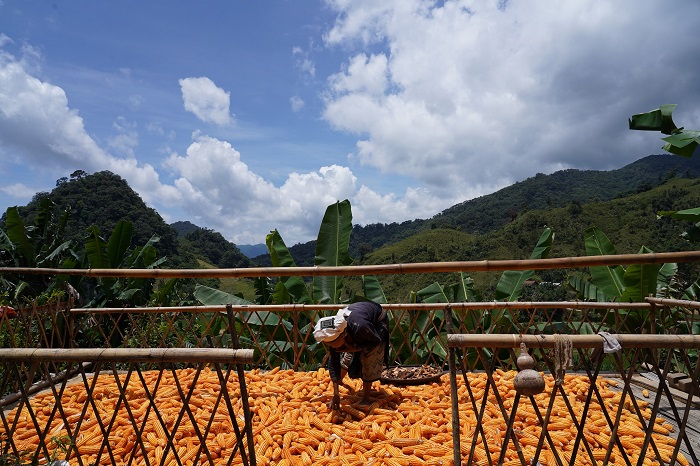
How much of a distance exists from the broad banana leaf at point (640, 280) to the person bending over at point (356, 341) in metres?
3.40

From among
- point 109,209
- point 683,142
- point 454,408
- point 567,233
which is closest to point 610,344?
point 454,408

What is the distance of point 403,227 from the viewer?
227 ft

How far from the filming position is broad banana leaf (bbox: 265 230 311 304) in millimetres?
5965

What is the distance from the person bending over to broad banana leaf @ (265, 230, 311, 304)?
2.11 m

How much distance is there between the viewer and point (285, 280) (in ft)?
19.7

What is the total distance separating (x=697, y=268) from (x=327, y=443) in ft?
57.6

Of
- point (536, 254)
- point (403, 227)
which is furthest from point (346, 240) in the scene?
point (403, 227)

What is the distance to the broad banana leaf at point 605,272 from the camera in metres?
6.00

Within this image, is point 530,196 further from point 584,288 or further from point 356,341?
point 356,341

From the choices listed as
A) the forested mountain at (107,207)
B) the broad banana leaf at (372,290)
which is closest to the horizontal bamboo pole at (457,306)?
the broad banana leaf at (372,290)

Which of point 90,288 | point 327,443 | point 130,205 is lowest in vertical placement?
point 327,443

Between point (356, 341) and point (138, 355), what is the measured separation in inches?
66.4

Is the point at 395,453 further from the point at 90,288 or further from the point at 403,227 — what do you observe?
the point at 403,227

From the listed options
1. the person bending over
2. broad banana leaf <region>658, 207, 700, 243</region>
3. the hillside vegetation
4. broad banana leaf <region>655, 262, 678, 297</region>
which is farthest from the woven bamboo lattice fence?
the hillside vegetation
